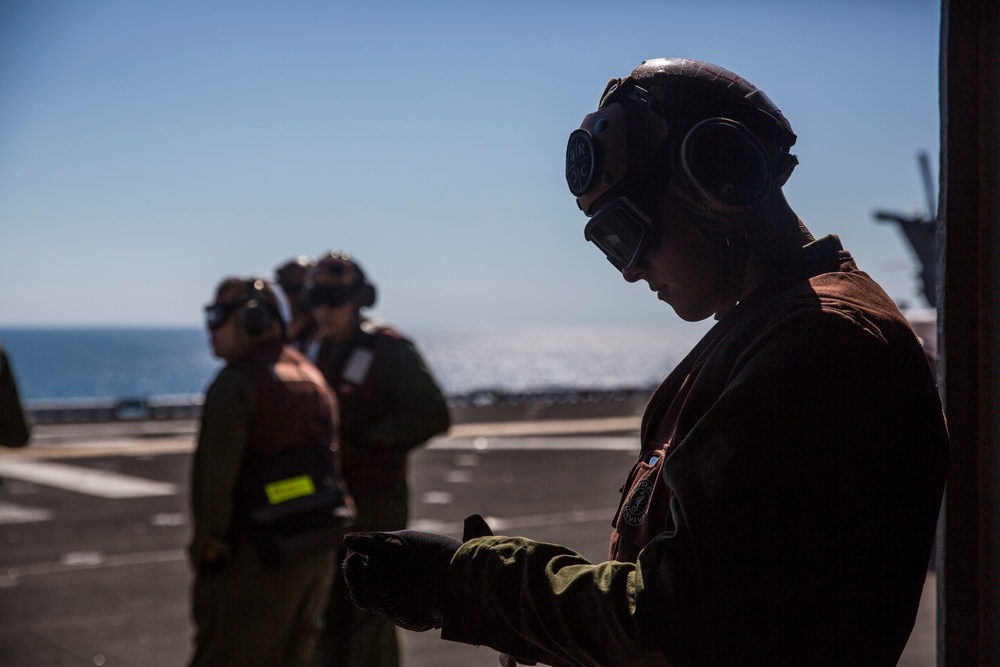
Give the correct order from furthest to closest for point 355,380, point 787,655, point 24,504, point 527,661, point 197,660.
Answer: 1. point 24,504
2. point 355,380
3. point 197,660
4. point 527,661
5. point 787,655

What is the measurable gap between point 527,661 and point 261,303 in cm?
324

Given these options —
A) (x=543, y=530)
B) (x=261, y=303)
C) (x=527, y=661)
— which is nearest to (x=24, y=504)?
(x=543, y=530)

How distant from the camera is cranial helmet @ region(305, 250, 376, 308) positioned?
563 cm

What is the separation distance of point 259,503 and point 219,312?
979 mm

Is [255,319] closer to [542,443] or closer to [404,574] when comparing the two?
[404,574]

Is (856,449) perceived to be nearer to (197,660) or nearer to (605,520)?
(197,660)

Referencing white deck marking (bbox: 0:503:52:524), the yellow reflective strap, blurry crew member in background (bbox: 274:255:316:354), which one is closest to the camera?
the yellow reflective strap

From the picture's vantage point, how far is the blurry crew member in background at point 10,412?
5.18m

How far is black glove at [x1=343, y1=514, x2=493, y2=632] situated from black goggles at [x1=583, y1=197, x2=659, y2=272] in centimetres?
63

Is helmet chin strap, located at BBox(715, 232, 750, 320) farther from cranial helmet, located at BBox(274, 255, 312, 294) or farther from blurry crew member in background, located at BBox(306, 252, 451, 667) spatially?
cranial helmet, located at BBox(274, 255, 312, 294)

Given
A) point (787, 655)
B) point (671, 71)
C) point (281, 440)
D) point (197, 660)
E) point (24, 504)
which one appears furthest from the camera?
point (24, 504)

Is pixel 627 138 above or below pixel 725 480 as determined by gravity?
above

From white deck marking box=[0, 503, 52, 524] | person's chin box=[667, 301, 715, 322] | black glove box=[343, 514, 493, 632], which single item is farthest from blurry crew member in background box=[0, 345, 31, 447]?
white deck marking box=[0, 503, 52, 524]

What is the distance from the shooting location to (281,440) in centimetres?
434
